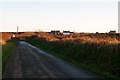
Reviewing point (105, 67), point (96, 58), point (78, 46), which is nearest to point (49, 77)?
point (105, 67)

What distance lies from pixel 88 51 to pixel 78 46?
4964 mm

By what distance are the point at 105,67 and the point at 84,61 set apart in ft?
17.2

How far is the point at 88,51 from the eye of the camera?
27.5m

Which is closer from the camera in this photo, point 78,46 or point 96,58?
point 96,58

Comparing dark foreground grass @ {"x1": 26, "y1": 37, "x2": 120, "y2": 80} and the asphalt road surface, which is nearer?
the asphalt road surface

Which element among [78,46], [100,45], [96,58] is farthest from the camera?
[78,46]

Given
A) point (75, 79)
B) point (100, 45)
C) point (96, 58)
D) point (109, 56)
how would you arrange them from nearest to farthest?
1. point (75, 79)
2. point (109, 56)
3. point (96, 58)
4. point (100, 45)

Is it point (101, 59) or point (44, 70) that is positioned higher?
point (101, 59)

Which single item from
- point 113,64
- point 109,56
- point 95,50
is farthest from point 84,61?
point 113,64

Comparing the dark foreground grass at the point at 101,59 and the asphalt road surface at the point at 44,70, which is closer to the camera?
the asphalt road surface at the point at 44,70

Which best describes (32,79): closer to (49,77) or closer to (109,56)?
(49,77)

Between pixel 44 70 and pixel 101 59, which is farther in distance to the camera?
pixel 101 59

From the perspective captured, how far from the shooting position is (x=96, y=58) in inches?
956

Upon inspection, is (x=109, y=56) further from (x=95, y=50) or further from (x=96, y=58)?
(x=95, y=50)
